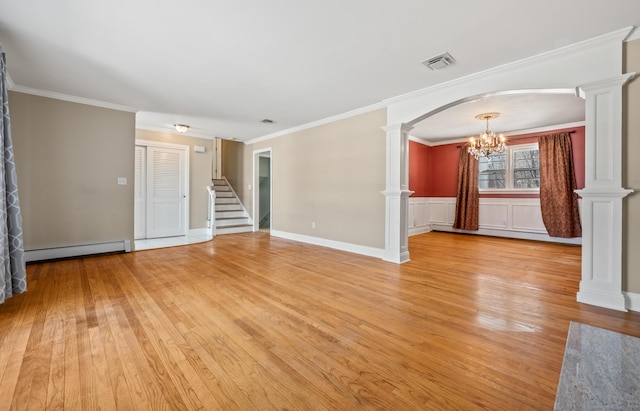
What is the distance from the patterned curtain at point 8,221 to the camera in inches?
96.1

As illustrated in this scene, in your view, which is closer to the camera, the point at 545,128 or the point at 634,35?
the point at 634,35

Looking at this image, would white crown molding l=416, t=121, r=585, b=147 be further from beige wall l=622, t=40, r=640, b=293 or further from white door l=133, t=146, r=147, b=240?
white door l=133, t=146, r=147, b=240

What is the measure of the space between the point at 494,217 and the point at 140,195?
28.0ft

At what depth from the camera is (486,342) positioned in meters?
1.88

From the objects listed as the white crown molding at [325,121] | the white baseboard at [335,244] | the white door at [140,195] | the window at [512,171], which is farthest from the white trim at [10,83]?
the window at [512,171]

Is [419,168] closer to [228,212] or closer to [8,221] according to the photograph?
[228,212]

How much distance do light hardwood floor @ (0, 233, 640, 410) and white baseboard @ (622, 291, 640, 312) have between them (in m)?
0.12

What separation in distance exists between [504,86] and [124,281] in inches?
196

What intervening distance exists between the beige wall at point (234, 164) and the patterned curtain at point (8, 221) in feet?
17.0

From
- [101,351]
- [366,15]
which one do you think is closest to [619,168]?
[366,15]

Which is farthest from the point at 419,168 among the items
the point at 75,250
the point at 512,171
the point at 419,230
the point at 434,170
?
the point at 75,250

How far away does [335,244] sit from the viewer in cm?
512

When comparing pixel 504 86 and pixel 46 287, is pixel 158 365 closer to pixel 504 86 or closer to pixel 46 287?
pixel 46 287

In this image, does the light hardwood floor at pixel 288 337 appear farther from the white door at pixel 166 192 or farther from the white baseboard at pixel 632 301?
the white door at pixel 166 192
